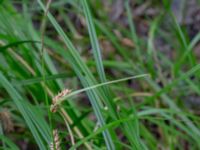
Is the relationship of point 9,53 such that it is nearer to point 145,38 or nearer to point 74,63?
point 74,63

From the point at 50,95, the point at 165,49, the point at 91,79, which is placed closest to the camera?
the point at 91,79

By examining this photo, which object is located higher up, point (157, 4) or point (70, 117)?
point (157, 4)

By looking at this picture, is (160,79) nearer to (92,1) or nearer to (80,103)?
(80,103)

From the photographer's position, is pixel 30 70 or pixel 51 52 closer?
pixel 30 70

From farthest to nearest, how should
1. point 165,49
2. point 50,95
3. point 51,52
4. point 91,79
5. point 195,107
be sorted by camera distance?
point 165,49, point 195,107, point 51,52, point 50,95, point 91,79

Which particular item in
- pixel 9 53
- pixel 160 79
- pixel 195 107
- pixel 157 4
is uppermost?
pixel 157 4

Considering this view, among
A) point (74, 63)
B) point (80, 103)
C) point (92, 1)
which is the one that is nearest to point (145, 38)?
point (92, 1)
